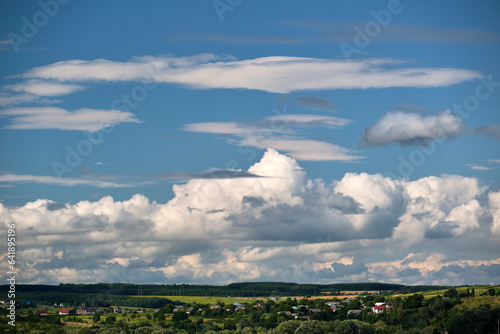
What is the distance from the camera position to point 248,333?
184375mm

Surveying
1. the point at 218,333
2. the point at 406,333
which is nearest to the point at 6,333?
the point at 218,333

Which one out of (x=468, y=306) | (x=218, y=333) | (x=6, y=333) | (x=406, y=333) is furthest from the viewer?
(x=468, y=306)

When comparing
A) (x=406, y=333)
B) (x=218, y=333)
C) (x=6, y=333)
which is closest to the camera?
(x=6, y=333)

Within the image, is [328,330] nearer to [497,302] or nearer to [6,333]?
[497,302]

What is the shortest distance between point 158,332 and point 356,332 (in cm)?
5298

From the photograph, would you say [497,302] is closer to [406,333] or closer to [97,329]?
[406,333]

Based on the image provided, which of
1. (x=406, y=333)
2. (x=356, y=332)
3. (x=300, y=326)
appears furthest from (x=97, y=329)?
(x=406, y=333)

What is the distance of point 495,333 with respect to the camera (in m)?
154

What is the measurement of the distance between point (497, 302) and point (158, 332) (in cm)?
9368

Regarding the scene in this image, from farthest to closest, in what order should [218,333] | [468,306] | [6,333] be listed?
[468,306] < [218,333] < [6,333]

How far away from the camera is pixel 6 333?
475 ft

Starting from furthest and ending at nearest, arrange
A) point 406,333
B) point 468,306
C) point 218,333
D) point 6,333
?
point 468,306 < point 218,333 < point 406,333 < point 6,333

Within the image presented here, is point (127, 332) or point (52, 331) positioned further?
point (127, 332)

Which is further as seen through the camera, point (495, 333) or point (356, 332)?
point (356, 332)
